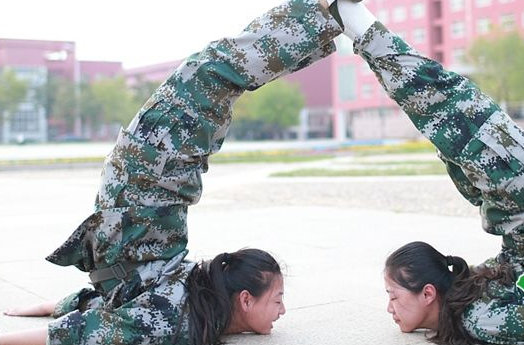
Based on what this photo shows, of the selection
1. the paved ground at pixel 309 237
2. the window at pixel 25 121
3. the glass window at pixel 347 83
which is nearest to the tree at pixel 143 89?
the window at pixel 25 121

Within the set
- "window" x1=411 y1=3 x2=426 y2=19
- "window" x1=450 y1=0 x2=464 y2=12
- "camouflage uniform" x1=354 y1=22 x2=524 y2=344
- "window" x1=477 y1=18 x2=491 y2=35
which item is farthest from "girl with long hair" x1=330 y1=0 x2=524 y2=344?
"window" x1=411 y1=3 x2=426 y2=19

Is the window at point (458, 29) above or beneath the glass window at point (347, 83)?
above

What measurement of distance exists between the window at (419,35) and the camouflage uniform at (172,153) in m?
57.7

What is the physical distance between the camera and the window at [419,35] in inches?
2308

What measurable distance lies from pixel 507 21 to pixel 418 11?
24.2 feet

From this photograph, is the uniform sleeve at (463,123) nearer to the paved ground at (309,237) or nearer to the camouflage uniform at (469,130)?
the camouflage uniform at (469,130)

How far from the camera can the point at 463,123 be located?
291cm

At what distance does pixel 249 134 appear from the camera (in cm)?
7644

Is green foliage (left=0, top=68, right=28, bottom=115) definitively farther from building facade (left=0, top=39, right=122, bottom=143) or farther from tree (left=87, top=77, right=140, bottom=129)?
tree (left=87, top=77, right=140, bottom=129)

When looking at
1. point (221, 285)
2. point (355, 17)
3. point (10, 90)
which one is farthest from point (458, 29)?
point (221, 285)

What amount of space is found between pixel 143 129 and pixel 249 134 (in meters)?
73.6

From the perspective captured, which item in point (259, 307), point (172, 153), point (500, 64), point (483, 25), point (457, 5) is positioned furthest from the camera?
point (457, 5)

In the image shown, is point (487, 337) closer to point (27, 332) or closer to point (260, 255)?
point (260, 255)

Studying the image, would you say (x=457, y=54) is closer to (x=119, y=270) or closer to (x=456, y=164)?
(x=456, y=164)
